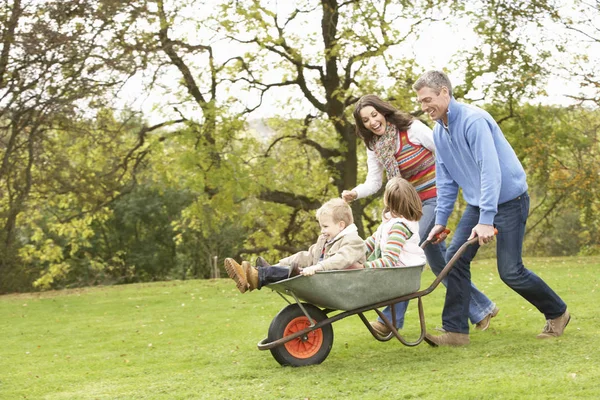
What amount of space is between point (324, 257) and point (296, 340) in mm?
490

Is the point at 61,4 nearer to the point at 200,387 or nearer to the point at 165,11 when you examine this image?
the point at 165,11

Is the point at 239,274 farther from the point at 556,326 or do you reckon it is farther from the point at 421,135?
the point at 556,326

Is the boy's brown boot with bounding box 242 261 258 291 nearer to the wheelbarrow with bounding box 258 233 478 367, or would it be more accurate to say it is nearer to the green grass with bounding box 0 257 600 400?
the wheelbarrow with bounding box 258 233 478 367

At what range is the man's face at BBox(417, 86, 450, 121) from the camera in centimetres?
434

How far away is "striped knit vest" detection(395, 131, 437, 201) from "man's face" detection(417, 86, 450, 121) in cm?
56

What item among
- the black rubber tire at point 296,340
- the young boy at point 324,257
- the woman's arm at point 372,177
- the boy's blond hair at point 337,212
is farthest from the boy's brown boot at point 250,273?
the woman's arm at point 372,177

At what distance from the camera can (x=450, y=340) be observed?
4684mm

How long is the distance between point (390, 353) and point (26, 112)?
→ 7.76m

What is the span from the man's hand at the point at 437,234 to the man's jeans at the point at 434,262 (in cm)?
21

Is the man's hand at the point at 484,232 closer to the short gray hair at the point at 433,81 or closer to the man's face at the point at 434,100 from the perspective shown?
the man's face at the point at 434,100

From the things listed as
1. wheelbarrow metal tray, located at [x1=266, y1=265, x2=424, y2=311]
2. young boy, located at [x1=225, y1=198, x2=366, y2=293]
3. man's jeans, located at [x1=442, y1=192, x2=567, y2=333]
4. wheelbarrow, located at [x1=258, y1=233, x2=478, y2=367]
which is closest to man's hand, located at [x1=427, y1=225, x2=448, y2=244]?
man's jeans, located at [x1=442, y1=192, x2=567, y2=333]

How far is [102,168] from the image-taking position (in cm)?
1473

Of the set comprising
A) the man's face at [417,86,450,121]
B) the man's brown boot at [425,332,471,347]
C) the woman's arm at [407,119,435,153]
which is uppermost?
the man's face at [417,86,450,121]

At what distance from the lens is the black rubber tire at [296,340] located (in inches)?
173
